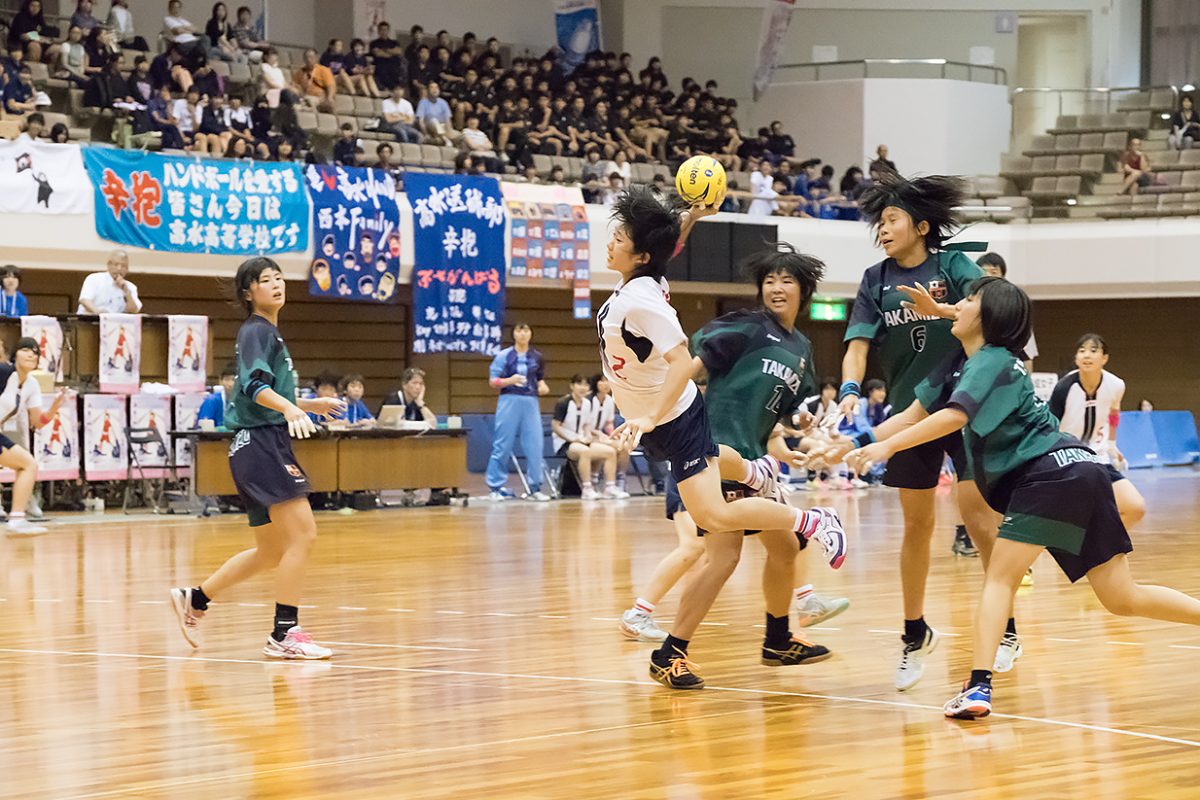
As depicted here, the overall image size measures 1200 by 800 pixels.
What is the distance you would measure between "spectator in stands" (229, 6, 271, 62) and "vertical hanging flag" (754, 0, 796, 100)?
33.4 ft

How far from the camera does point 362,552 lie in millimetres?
12352

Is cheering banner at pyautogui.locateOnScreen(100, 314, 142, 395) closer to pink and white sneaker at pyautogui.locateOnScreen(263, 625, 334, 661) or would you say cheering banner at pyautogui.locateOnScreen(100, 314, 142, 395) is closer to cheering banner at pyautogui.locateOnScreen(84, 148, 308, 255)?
cheering banner at pyautogui.locateOnScreen(84, 148, 308, 255)

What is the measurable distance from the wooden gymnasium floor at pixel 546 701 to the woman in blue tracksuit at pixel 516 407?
26.1ft

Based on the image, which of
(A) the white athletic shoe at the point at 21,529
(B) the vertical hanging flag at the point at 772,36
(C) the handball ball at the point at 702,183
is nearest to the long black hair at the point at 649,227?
(C) the handball ball at the point at 702,183

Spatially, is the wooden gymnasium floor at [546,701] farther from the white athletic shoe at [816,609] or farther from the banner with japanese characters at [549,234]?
the banner with japanese characters at [549,234]

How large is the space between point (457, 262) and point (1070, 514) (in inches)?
663

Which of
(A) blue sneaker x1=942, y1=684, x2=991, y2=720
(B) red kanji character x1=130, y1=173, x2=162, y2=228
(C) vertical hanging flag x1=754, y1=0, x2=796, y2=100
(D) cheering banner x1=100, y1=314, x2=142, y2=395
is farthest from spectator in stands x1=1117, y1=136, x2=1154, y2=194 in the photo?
(A) blue sneaker x1=942, y1=684, x2=991, y2=720

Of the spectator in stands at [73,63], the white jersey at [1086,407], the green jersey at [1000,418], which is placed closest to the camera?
the green jersey at [1000,418]

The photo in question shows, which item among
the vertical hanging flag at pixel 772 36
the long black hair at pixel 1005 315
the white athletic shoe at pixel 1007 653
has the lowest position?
the white athletic shoe at pixel 1007 653

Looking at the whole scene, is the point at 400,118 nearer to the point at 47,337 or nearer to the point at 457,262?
the point at 457,262

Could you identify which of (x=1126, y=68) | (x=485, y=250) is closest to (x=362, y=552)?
(x=485, y=250)

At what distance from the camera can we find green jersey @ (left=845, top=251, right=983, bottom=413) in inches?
258

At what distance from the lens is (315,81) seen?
22172 millimetres

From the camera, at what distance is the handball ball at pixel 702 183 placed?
684 cm
